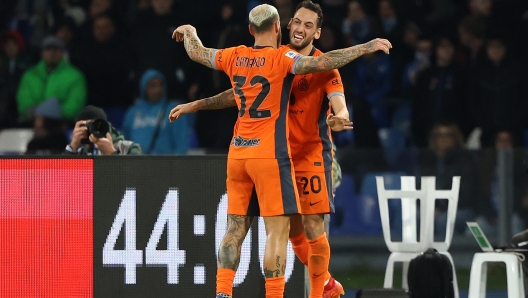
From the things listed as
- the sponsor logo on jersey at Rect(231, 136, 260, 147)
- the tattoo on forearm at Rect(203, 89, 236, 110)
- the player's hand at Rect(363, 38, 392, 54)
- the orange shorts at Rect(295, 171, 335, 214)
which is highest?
the player's hand at Rect(363, 38, 392, 54)

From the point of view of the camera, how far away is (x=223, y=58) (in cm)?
763

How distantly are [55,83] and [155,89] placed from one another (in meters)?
1.44

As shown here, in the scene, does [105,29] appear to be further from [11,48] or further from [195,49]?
[195,49]

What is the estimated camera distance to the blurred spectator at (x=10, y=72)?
1467cm

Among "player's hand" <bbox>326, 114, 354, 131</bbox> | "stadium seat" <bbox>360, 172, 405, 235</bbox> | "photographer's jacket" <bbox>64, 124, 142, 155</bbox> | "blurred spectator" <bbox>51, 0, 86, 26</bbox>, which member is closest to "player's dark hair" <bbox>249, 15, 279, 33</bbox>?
"player's hand" <bbox>326, 114, 354, 131</bbox>

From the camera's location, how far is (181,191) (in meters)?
8.36

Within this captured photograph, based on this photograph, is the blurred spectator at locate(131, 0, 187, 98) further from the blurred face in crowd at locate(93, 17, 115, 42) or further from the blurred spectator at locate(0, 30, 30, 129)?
the blurred spectator at locate(0, 30, 30, 129)


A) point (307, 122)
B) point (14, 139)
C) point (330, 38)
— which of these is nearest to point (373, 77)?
point (330, 38)

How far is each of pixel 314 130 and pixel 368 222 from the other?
3.96 m

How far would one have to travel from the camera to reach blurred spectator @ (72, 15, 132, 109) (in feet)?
47.7

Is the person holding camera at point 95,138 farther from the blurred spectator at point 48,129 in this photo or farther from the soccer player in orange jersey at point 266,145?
the blurred spectator at point 48,129

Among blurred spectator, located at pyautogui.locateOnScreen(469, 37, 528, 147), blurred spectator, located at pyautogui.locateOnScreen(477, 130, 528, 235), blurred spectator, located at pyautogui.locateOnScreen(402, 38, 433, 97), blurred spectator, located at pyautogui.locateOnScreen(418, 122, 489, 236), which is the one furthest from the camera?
blurred spectator, located at pyautogui.locateOnScreen(402, 38, 433, 97)

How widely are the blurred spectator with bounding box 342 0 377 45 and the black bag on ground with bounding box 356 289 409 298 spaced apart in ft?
20.2

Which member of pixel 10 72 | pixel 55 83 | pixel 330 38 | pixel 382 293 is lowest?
pixel 382 293
